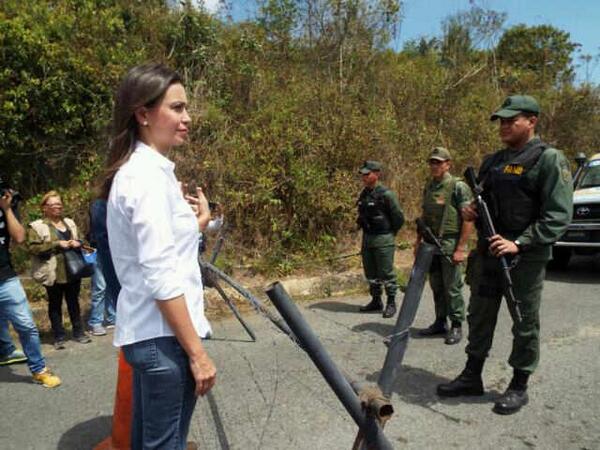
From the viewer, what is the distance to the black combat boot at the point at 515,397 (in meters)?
3.34

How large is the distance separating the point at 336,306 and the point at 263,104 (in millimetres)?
4935

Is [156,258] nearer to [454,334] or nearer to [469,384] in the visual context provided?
[469,384]

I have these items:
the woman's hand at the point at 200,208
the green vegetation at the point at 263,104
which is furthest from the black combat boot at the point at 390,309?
the woman's hand at the point at 200,208

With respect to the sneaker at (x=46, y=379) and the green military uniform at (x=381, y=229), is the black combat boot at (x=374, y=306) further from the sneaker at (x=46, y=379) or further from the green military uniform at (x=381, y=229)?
the sneaker at (x=46, y=379)

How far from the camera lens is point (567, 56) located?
1736 centimetres

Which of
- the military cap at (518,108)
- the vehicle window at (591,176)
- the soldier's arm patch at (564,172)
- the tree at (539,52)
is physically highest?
the tree at (539,52)

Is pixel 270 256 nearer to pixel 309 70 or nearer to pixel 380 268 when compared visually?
pixel 380 268

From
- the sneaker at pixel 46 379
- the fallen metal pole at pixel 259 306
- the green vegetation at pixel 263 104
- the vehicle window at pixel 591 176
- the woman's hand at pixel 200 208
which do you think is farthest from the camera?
the vehicle window at pixel 591 176

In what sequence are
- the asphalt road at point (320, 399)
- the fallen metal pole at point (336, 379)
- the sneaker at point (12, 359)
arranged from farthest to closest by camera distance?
the sneaker at point (12, 359)
the asphalt road at point (320, 399)
the fallen metal pole at point (336, 379)

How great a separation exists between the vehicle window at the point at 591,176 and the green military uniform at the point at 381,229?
15.0ft

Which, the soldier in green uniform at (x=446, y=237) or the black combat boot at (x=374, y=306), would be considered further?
the black combat boot at (x=374, y=306)

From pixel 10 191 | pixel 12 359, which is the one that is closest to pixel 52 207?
pixel 10 191

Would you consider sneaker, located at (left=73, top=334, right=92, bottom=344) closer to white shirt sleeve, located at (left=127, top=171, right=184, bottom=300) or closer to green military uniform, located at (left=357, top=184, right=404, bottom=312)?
green military uniform, located at (left=357, top=184, right=404, bottom=312)

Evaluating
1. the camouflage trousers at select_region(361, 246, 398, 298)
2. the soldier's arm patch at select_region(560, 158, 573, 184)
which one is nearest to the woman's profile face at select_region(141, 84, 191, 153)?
the soldier's arm patch at select_region(560, 158, 573, 184)
